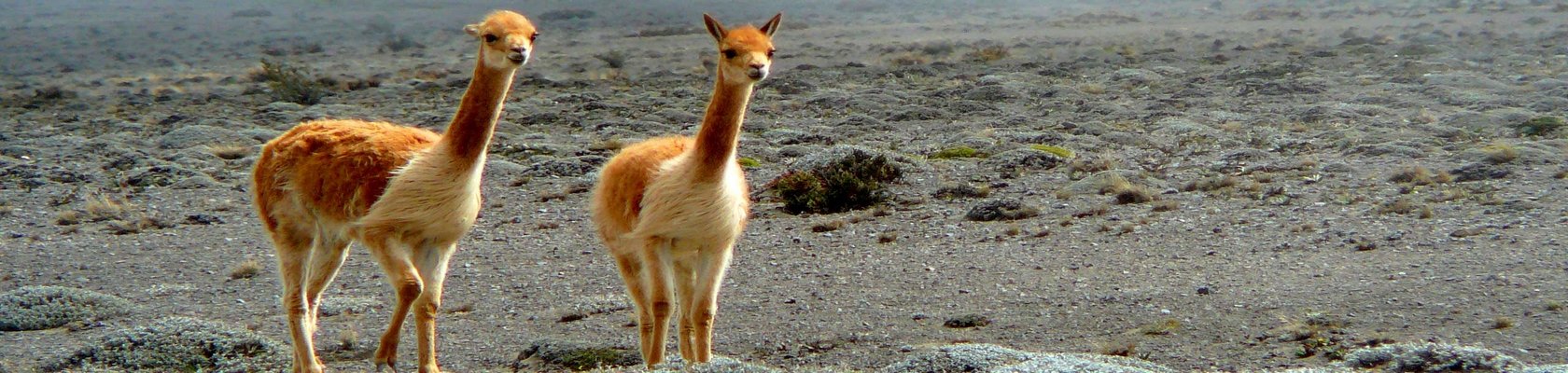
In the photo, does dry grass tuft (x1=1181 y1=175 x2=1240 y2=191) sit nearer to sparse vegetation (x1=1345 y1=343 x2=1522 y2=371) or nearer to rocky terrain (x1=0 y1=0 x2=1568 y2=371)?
rocky terrain (x1=0 y1=0 x2=1568 y2=371)

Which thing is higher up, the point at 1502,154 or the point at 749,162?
the point at 1502,154

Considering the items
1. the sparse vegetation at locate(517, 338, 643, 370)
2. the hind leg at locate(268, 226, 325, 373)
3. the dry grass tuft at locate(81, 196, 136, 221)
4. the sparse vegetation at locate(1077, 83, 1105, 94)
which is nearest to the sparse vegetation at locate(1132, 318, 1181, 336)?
the sparse vegetation at locate(517, 338, 643, 370)

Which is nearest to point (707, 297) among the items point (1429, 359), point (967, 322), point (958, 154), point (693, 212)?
point (693, 212)

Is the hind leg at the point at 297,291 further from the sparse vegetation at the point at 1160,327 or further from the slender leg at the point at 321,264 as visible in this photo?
the sparse vegetation at the point at 1160,327

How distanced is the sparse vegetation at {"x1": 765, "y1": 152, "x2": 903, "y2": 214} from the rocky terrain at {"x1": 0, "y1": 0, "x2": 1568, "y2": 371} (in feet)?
0.14

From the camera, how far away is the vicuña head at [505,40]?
5.79 meters

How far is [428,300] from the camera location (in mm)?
6102

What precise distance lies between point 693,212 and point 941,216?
6.09 metres

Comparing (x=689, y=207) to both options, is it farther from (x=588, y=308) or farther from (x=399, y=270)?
(x=588, y=308)

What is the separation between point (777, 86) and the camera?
77.9ft

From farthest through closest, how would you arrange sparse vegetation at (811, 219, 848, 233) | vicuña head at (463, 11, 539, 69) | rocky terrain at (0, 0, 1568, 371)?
sparse vegetation at (811, 219, 848, 233), rocky terrain at (0, 0, 1568, 371), vicuña head at (463, 11, 539, 69)

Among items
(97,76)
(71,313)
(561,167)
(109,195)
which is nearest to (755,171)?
(561,167)

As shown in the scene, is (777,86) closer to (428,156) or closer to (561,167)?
(561,167)

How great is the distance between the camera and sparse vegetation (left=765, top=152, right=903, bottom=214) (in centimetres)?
1208
